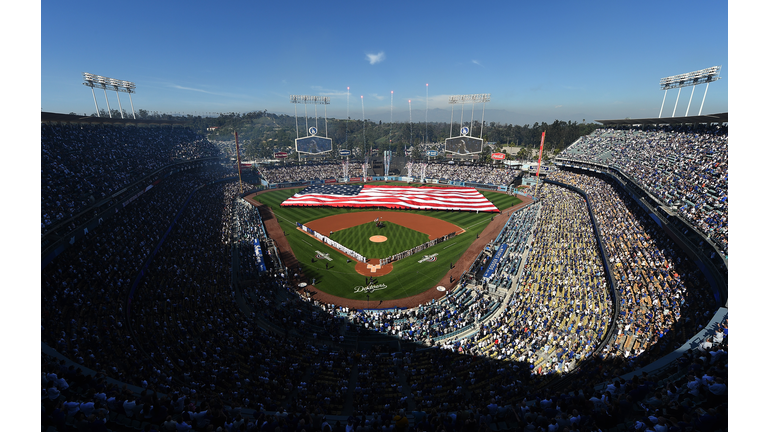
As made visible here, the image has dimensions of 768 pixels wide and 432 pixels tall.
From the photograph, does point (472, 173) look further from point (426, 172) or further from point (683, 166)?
point (683, 166)

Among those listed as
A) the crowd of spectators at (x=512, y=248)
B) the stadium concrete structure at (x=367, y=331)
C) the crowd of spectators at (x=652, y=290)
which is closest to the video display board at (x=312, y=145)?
the stadium concrete structure at (x=367, y=331)

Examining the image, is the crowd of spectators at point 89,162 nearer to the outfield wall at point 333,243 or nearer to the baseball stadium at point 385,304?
the baseball stadium at point 385,304

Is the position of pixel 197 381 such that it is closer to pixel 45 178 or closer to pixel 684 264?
pixel 45 178

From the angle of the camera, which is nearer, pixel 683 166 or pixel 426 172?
pixel 683 166

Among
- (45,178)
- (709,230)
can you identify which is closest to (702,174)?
(709,230)

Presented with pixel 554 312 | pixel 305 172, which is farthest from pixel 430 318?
pixel 305 172

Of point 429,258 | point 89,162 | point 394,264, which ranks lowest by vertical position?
point 394,264

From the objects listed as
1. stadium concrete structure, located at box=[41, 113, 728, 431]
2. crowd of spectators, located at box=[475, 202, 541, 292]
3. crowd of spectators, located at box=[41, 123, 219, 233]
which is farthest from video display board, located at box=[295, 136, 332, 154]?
crowd of spectators, located at box=[475, 202, 541, 292]
